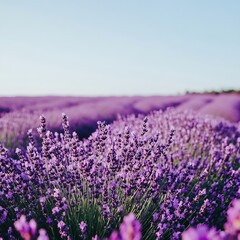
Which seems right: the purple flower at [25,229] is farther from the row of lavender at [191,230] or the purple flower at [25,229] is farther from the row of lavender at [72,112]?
the row of lavender at [72,112]

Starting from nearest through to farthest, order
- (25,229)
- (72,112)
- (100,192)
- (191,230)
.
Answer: (191,230) < (25,229) < (100,192) < (72,112)

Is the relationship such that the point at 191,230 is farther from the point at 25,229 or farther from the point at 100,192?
the point at 100,192

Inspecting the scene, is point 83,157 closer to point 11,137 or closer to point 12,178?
point 12,178

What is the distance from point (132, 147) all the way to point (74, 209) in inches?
23.4

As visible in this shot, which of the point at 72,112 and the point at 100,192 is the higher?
the point at 72,112

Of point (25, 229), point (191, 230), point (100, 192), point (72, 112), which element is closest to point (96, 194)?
point (100, 192)

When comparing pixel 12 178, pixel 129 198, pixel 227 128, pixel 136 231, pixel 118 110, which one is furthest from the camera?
pixel 118 110

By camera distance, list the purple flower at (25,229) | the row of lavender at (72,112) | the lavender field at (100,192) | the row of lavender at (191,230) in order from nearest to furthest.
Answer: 1. the row of lavender at (191,230)
2. the purple flower at (25,229)
3. the lavender field at (100,192)
4. the row of lavender at (72,112)

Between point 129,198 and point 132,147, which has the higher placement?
point 132,147

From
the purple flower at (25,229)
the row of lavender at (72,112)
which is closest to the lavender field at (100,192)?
the purple flower at (25,229)

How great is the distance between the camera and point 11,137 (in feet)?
19.8

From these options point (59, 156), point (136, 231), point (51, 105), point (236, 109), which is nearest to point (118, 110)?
point (51, 105)

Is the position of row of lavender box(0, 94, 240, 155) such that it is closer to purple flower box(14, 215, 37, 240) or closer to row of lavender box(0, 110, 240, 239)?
row of lavender box(0, 110, 240, 239)

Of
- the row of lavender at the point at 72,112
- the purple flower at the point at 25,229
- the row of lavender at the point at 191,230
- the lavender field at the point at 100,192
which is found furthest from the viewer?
the row of lavender at the point at 72,112
